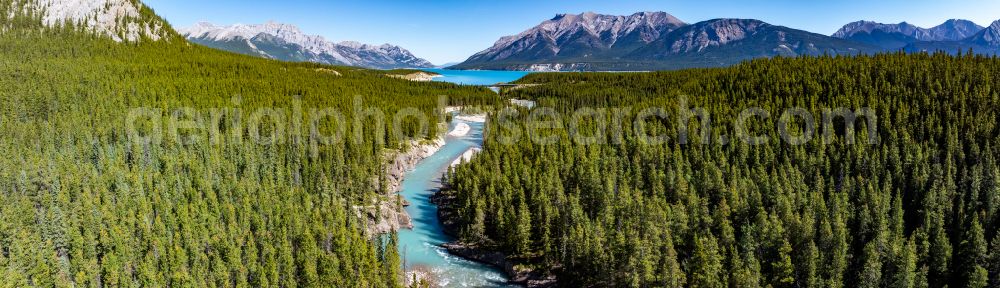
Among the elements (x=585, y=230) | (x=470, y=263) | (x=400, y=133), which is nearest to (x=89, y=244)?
(x=470, y=263)

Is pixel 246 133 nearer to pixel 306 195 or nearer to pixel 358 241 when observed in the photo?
pixel 306 195

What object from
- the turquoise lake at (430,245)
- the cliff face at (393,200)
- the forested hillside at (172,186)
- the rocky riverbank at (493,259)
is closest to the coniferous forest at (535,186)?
the forested hillside at (172,186)

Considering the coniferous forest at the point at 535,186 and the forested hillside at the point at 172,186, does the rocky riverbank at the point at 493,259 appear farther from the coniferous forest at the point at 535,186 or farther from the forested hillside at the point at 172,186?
the forested hillside at the point at 172,186

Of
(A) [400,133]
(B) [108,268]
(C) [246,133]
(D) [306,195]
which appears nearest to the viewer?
(B) [108,268]

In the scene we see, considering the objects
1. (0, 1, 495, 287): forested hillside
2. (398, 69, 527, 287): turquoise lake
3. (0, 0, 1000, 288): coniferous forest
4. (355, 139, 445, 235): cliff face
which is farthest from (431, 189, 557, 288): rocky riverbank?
(0, 1, 495, 287): forested hillside

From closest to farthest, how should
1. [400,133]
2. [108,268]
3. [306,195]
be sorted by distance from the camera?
1. [108,268]
2. [306,195]
3. [400,133]

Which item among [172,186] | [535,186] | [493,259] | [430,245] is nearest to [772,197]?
[535,186]

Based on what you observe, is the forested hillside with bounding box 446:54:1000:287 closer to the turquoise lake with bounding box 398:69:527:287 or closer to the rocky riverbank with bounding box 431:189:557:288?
the rocky riverbank with bounding box 431:189:557:288

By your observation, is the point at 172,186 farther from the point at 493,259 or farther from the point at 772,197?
the point at 772,197
